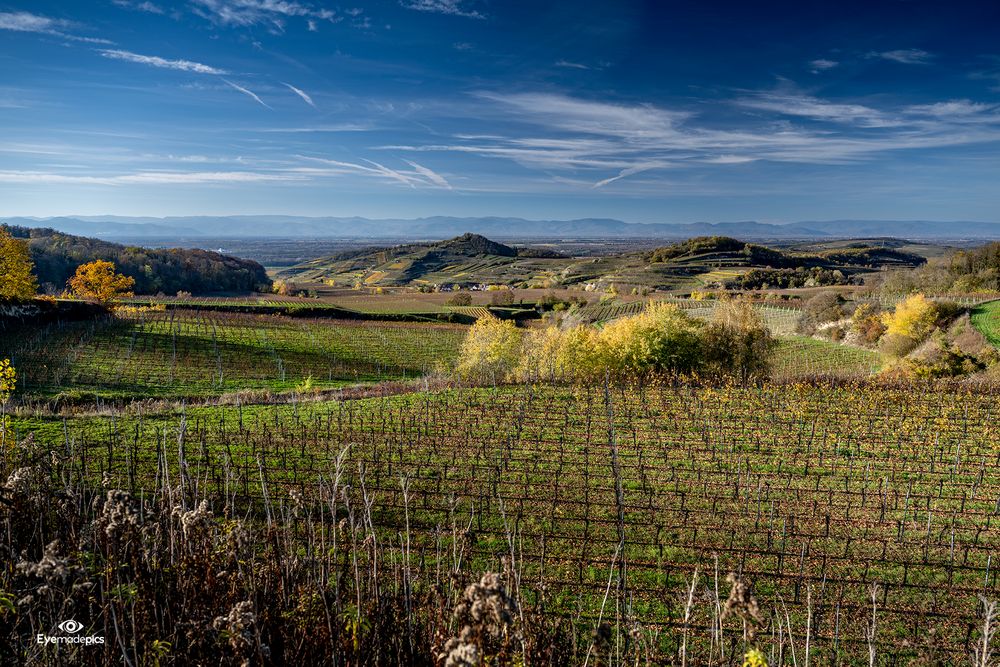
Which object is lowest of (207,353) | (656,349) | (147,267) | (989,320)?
(207,353)

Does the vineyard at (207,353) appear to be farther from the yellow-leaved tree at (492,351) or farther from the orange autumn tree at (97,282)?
the orange autumn tree at (97,282)

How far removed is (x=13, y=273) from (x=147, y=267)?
5566 cm

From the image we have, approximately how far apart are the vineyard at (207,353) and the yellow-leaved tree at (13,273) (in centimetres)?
388

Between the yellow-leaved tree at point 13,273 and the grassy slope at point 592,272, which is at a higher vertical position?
the grassy slope at point 592,272

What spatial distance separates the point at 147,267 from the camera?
99.0 metres

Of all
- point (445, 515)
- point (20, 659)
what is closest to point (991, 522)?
point (445, 515)

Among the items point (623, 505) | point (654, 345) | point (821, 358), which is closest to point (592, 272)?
point (821, 358)

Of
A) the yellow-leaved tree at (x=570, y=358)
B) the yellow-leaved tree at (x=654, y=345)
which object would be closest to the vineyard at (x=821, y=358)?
the yellow-leaved tree at (x=654, y=345)

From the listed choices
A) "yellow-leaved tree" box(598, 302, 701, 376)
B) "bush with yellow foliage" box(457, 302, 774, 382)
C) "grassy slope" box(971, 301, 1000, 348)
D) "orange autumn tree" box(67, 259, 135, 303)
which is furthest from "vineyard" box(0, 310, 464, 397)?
"grassy slope" box(971, 301, 1000, 348)

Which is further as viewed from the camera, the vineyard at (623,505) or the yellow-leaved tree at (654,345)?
the yellow-leaved tree at (654,345)

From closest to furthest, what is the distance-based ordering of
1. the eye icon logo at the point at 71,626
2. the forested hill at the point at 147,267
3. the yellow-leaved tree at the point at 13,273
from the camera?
the eye icon logo at the point at 71,626 < the yellow-leaved tree at the point at 13,273 < the forested hill at the point at 147,267

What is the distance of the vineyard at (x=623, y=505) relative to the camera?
577 cm

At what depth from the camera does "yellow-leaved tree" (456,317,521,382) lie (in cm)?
3934

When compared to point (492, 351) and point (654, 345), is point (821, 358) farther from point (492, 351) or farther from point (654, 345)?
point (492, 351)
